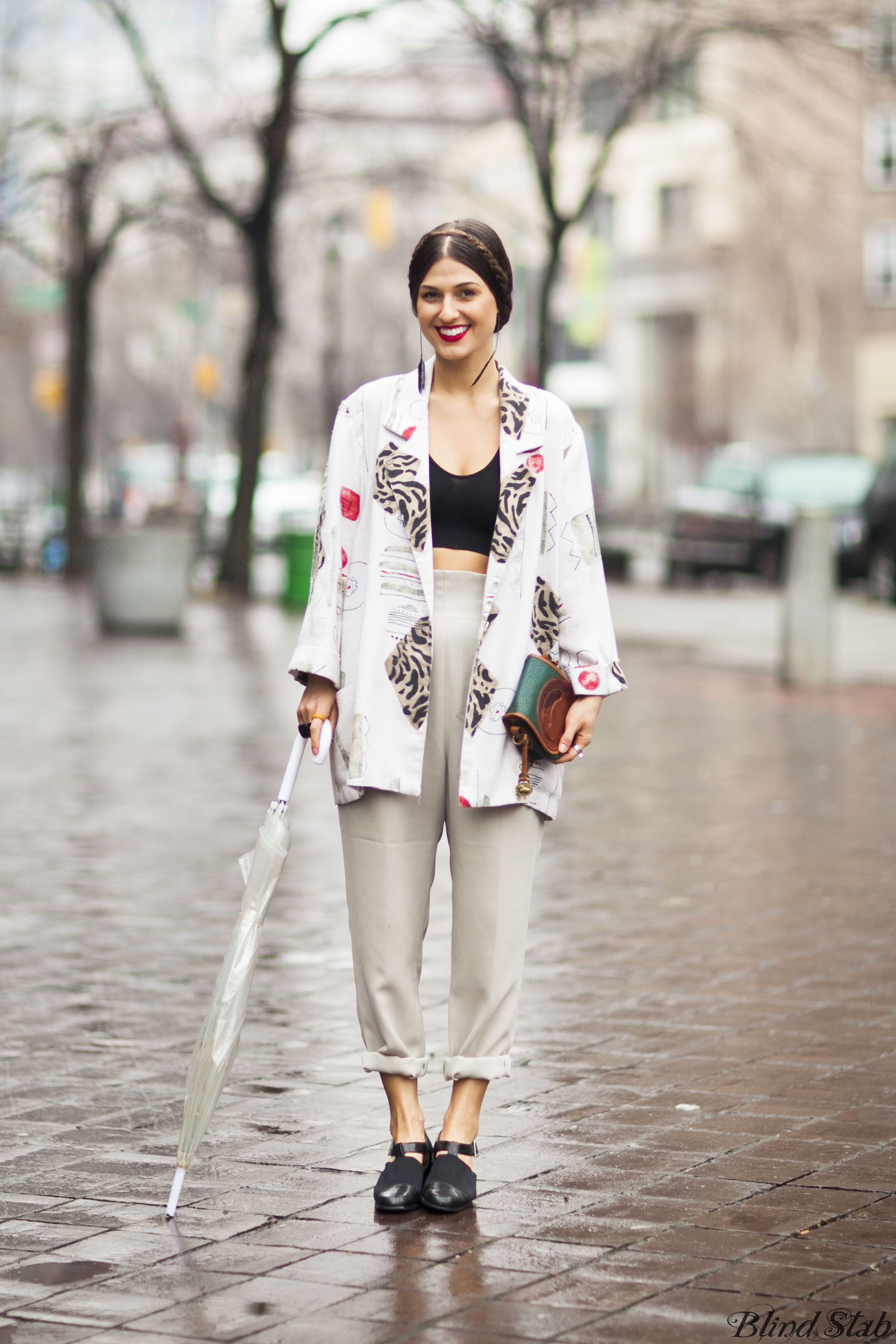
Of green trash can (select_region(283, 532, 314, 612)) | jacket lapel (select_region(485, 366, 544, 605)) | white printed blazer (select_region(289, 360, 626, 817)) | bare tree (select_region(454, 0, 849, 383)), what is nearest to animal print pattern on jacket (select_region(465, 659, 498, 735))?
white printed blazer (select_region(289, 360, 626, 817))

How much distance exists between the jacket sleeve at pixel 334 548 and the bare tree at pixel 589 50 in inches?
719

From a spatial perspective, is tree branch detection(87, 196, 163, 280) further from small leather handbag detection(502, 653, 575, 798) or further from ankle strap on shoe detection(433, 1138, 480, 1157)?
ankle strap on shoe detection(433, 1138, 480, 1157)

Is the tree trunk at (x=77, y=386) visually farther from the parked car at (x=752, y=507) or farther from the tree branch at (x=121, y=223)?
the parked car at (x=752, y=507)

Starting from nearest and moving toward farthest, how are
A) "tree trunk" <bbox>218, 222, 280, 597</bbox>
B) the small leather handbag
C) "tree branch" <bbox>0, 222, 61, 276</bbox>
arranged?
the small leather handbag < "tree trunk" <bbox>218, 222, 280, 597</bbox> < "tree branch" <bbox>0, 222, 61, 276</bbox>

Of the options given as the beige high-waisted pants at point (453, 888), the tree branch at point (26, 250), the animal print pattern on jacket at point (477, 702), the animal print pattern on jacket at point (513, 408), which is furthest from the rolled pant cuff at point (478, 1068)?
the tree branch at point (26, 250)

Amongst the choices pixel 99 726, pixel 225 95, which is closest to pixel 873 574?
pixel 225 95

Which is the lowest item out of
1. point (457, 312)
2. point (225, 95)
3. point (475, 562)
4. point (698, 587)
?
point (698, 587)

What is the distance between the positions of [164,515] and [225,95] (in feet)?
40.2

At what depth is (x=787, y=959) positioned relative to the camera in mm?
6652

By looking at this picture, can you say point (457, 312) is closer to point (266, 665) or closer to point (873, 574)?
point (266, 665)

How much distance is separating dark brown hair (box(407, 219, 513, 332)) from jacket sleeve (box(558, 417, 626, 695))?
30cm

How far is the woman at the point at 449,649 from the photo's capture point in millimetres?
4191

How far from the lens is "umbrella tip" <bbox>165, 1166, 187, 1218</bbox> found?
4.07 meters

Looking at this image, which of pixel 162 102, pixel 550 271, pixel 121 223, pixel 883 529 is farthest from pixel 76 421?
pixel 883 529
